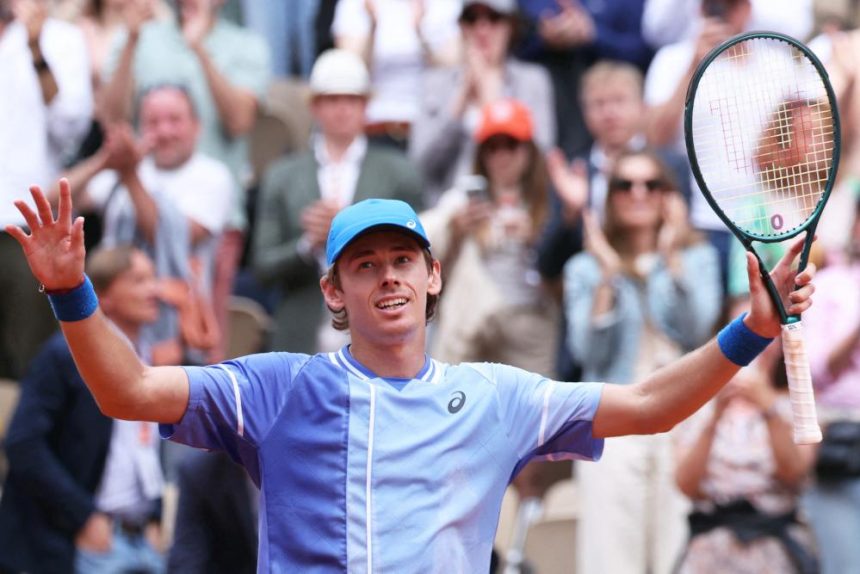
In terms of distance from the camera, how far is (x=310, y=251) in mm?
9102

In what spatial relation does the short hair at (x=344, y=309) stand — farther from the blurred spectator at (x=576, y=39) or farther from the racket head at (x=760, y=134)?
the blurred spectator at (x=576, y=39)

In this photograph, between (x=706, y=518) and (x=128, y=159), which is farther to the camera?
(x=128, y=159)

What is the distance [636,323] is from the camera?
8.36 metres

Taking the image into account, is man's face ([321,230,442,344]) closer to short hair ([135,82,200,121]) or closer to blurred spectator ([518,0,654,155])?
short hair ([135,82,200,121])

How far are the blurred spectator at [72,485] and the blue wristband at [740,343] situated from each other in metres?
3.63

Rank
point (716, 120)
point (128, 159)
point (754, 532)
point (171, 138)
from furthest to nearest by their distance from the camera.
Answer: point (171, 138), point (128, 159), point (754, 532), point (716, 120)

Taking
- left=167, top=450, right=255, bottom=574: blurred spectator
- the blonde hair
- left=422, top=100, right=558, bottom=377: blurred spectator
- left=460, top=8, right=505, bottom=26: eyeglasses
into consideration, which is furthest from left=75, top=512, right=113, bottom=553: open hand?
left=460, top=8, right=505, bottom=26: eyeglasses

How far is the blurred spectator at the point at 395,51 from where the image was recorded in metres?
10.7

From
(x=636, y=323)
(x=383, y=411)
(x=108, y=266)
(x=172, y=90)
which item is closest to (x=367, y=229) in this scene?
(x=383, y=411)

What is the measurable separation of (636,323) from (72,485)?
2781 millimetres

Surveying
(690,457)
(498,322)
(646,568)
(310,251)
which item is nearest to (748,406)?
→ (690,457)

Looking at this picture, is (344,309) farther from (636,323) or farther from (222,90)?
(222,90)

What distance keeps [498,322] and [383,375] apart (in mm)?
4235

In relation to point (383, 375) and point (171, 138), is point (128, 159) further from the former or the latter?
point (383, 375)
